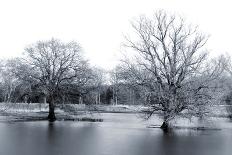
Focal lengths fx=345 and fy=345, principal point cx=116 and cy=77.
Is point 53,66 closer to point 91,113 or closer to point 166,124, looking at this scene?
point 91,113

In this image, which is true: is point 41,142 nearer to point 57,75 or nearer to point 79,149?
point 79,149

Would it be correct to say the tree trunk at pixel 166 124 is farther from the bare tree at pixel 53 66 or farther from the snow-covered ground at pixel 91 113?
the bare tree at pixel 53 66

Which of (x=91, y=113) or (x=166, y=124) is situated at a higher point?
(x=91, y=113)

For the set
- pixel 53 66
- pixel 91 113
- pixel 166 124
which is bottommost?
pixel 166 124

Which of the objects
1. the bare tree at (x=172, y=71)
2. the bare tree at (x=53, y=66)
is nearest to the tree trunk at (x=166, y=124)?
the bare tree at (x=172, y=71)

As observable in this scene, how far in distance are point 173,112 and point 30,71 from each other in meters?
21.0

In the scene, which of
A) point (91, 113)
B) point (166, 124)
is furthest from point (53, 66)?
point (166, 124)

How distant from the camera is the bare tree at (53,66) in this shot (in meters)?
43.4

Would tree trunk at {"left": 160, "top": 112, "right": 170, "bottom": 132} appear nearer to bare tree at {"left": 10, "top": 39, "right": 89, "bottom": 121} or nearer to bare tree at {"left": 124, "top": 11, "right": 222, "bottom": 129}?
bare tree at {"left": 124, "top": 11, "right": 222, "bottom": 129}

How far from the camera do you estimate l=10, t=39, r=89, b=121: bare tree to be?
4341cm

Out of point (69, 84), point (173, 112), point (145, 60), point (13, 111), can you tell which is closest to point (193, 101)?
point (173, 112)

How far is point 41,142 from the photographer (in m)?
21.0

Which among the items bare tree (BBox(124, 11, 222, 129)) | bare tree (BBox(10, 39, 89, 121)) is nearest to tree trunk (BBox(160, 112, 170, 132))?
bare tree (BBox(124, 11, 222, 129))

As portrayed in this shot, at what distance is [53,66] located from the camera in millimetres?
44688
